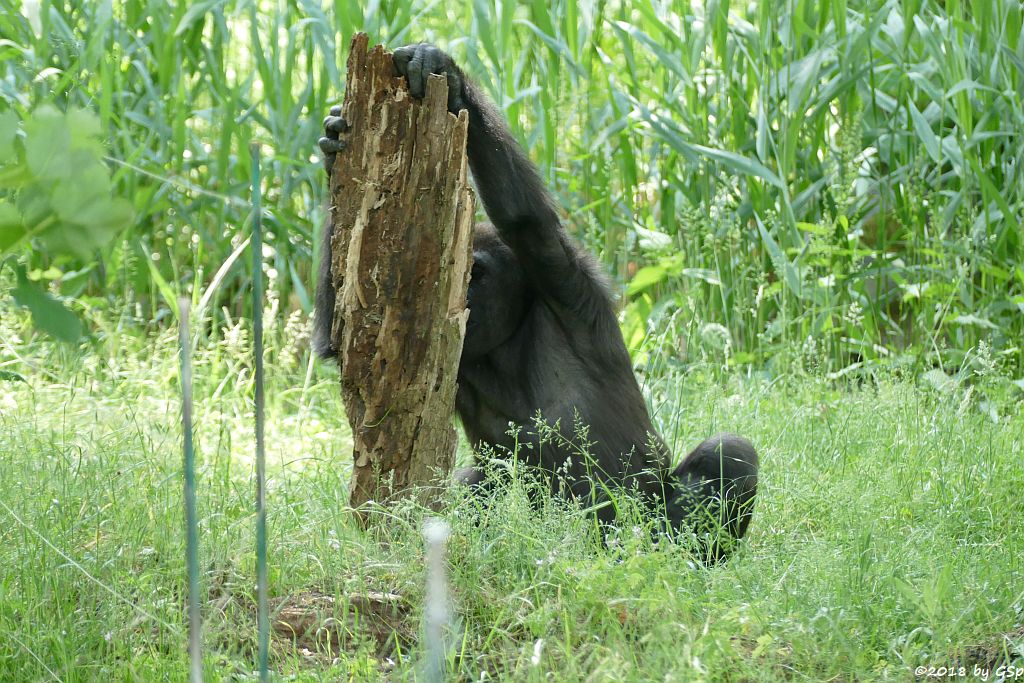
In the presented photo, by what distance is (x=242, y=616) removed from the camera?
2701mm

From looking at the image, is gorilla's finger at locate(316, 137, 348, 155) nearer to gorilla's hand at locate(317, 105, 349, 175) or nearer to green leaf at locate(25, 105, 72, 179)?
gorilla's hand at locate(317, 105, 349, 175)

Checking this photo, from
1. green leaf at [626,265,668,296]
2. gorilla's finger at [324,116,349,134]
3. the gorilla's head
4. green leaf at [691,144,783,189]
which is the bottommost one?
green leaf at [626,265,668,296]

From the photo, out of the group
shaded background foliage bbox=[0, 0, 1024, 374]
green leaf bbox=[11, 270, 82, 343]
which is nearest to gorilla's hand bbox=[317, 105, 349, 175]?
green leaf bbox=[11, 270, 82, 343]

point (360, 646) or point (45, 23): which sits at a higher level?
point (45, 23)

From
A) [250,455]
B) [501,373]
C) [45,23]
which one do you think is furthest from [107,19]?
[501,373]

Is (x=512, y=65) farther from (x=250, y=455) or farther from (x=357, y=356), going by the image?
(x=357, y=356)

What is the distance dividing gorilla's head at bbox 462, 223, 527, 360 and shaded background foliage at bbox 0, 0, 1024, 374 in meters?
1.58

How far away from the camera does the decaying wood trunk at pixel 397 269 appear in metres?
3.00

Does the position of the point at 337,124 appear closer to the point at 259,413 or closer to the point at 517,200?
the point at 517,200

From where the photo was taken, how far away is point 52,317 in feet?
4.02

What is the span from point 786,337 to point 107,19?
12.6 feet

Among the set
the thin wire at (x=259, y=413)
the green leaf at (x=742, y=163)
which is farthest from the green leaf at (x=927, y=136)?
the thin wire at (x=259, y=413)

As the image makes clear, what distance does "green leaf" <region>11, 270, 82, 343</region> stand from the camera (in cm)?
121

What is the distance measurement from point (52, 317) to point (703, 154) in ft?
14.9
